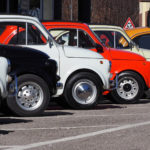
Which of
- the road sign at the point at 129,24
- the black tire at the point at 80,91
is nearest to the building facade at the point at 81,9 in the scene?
the road sign at the point at 129,24

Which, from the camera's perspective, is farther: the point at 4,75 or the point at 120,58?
the point at 120,58

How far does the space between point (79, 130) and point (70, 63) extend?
3.70 meters

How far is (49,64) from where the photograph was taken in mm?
12297

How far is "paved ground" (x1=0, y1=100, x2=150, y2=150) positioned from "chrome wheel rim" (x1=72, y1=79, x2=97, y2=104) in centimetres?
39

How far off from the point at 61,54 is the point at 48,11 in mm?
17886

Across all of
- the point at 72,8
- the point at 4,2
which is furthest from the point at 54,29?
the point at 72,8

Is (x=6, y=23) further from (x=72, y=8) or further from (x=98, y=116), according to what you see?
(x=72, y=8)

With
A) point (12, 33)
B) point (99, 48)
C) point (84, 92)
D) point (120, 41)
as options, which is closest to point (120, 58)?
point (99, 48)

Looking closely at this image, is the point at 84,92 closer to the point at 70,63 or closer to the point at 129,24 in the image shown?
the point at 70,63

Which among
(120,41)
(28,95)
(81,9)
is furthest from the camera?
(81,9)

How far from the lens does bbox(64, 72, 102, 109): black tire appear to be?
13622 millimetres

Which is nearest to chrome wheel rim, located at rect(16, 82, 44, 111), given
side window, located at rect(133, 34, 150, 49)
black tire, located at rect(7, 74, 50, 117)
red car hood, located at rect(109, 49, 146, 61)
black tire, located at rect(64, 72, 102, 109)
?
black tire, located at rect(7, 74, 50, 117)

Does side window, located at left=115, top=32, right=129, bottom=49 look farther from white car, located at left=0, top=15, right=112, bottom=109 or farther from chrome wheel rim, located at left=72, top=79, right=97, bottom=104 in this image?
chrome wheel rim, located at left=72, top=79, right=97, bottom=104

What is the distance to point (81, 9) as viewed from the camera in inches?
1342
